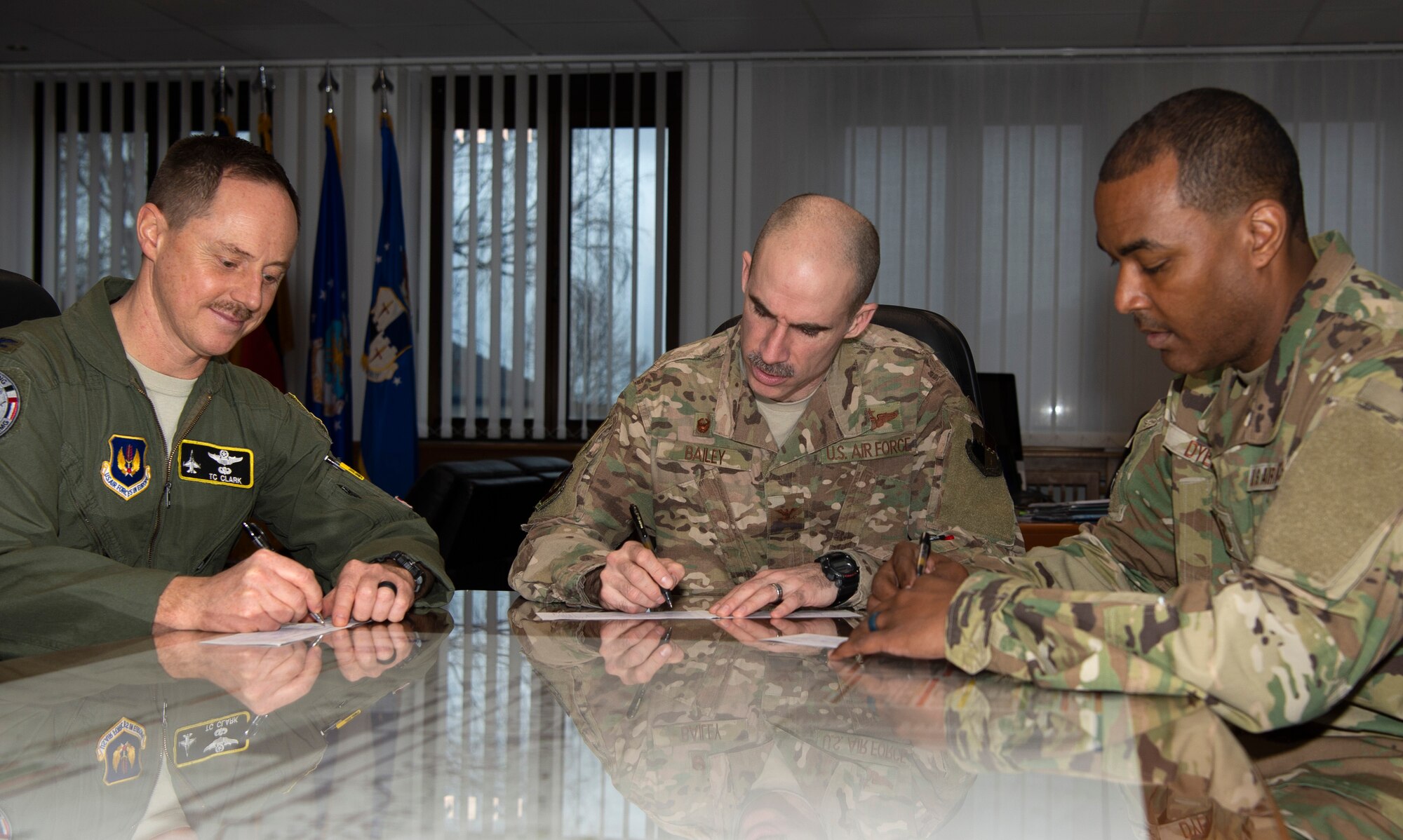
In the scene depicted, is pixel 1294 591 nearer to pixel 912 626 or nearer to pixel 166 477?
pixel 912 626

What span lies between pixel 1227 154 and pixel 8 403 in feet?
5.45

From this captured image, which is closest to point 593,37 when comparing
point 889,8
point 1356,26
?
point 889,8

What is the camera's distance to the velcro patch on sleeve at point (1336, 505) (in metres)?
1.05

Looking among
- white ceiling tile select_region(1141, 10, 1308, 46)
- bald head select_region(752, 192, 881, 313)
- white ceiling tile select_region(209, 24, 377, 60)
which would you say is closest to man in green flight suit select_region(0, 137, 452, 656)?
bald head select_region(752, 192, 881, 313)

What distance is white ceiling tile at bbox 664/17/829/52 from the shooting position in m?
5.79

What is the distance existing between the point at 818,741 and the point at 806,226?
4.03 feet

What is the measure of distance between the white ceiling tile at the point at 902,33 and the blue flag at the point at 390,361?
8.32 feet

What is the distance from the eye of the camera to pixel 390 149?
6137 millimetres

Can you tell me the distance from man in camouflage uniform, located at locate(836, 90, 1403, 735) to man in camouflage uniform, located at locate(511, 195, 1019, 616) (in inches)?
16.4

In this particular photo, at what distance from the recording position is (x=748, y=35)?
19.7 ft

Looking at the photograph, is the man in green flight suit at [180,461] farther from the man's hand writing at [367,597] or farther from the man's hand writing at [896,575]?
the man's hand writing at [896,575]

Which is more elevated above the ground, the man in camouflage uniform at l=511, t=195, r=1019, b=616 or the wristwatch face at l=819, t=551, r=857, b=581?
the man in camouflage uniform at l=511, t=195, r=1019, b=616

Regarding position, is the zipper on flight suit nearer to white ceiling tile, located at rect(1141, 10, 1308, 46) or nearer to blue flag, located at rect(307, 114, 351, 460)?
blue flag, located at rect(307, 114, 351, 460)

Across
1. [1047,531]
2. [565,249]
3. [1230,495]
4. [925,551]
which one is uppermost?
[565,249]
